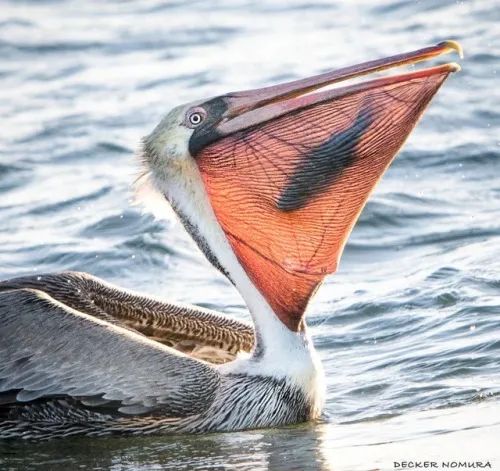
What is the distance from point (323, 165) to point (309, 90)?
0.37 metres

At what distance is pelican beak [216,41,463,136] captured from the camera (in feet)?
23.7

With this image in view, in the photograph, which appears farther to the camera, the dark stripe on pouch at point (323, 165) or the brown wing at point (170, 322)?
the brown wing at point (170, 322)

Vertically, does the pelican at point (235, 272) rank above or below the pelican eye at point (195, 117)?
below

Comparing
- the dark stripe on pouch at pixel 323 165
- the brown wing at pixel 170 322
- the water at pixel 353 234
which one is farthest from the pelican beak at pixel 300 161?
the water at pixel 353 234

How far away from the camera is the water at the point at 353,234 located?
7.85 meters

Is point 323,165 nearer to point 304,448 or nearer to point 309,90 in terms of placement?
point 309,90

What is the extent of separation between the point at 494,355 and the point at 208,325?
1.58m

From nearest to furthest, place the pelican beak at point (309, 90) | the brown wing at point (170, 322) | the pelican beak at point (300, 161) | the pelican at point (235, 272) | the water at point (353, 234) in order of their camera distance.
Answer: the pelican beak at point (309, 90)
the pelican beak at point (300, 161)
the pelican at point (235, 272)
the water at point (353, 234)
the brown wing at point (170, 322)

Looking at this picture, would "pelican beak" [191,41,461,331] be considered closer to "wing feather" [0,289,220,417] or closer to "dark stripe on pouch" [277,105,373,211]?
"dark stripe on pouch" [277,105,373,211]

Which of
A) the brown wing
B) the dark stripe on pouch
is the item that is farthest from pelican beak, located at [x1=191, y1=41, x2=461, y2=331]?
the brown wing

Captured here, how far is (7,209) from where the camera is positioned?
504 inches

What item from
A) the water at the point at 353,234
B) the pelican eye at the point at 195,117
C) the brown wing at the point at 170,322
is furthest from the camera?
the brown wing at the point at 170,322

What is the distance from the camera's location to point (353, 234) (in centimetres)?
1191

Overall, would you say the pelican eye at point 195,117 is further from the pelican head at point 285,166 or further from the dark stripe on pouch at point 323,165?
the dark stripe on pouch at point 323,165
